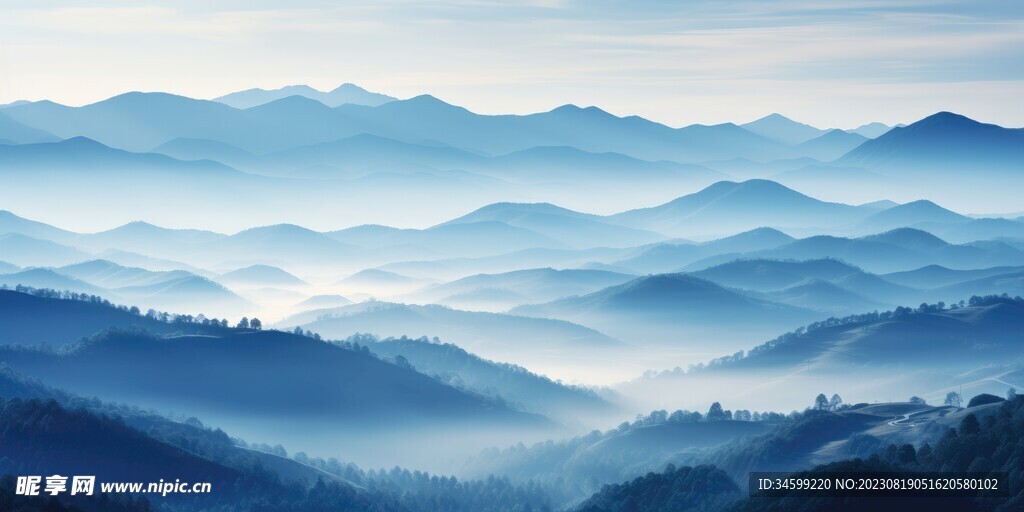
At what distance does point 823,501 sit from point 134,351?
121 meters

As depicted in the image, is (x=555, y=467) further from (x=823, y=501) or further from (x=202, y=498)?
(x=823, y=501)

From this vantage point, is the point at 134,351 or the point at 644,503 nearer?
the point at 644,503

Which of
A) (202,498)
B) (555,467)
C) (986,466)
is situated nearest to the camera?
(986,466)

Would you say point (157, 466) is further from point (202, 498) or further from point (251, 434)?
point (251, 434)

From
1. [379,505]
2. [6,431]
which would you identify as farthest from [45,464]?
[379,505]

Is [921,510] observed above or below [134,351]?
below

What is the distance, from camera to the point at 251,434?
173875 millimetres

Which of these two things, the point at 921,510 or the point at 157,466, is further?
the point at 157,466

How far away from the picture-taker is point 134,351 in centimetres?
18250

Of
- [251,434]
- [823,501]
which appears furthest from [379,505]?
[251,434]

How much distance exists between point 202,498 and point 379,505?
14.1 metres

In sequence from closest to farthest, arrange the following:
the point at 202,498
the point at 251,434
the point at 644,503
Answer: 1. the point at 644,503
2. the point at 202,498
3. the point at 251,434

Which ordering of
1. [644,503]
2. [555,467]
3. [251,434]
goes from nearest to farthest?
[644,503] → [555,467] → [251,434]

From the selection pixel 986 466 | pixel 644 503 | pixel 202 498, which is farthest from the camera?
pixel 202 498
